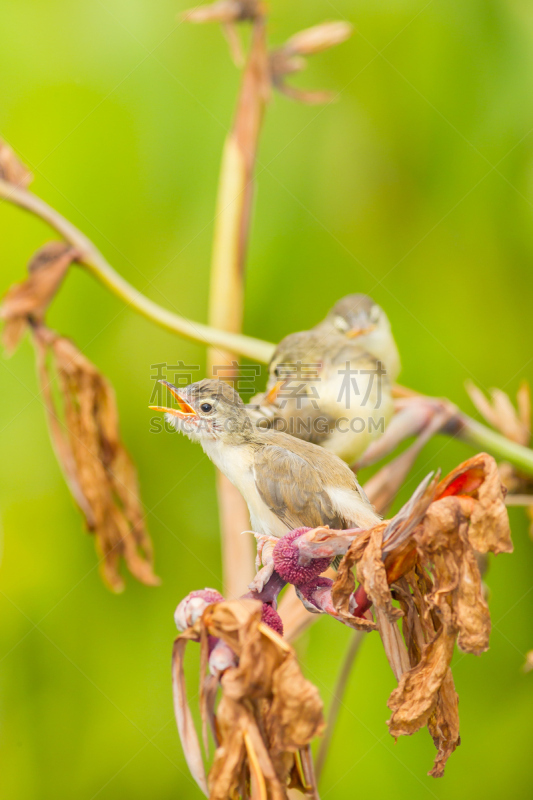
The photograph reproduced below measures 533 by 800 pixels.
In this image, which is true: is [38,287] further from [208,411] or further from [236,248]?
[208,411]

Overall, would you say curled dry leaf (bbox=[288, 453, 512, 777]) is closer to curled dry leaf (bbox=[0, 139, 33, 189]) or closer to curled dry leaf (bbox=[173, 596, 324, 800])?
curled dry leaf (bbox=[173, 596, 324, 800])

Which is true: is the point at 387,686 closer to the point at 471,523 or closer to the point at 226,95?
the point at 471,523

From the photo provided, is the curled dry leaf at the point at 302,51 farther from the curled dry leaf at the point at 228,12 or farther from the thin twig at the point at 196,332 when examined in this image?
the thin twig at the point at 196,332

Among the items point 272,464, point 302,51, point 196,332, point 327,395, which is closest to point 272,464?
point 272,464

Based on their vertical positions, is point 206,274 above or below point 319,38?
below

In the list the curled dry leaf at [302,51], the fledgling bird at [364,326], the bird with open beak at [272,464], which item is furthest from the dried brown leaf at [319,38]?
the bird with open beak at [272,464]
